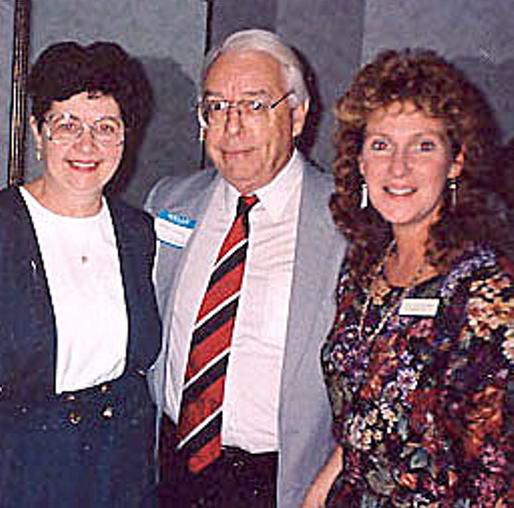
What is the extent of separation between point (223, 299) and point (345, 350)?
0.49 m

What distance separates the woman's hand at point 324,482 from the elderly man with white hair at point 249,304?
76 mm

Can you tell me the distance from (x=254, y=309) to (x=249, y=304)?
0.02 meters

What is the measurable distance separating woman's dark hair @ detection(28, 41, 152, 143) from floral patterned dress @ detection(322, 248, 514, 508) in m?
0.92

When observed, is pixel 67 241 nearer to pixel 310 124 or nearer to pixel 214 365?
pixel 214 365

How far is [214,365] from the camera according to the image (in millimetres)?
2455

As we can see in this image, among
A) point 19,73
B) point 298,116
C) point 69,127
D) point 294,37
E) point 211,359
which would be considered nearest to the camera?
point 69,127

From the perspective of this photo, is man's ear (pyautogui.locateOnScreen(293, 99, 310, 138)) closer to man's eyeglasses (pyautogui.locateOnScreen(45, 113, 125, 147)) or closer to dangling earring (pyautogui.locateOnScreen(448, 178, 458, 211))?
man's eyeglasses (pyautogui.locateOnScreen(45, 113, 125, 147))

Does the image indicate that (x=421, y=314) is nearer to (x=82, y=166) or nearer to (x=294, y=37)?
(x=82, y=166)

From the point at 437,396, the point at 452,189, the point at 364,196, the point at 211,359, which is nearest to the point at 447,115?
the point at 452,189

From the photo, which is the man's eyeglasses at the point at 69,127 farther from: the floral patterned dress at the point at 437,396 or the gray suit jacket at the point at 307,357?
the floral patterned dress at the point at 437,396

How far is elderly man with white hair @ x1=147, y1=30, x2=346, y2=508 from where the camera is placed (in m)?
2.39

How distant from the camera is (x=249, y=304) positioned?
2471mm

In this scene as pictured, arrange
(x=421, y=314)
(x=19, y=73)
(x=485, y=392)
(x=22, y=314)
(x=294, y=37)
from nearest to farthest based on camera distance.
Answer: (x=485, y=392) → (x=421, y=314) → (x=22, y=314) → (x=19, y=73) → (x=294, y=37)

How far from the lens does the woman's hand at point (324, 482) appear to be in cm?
228
